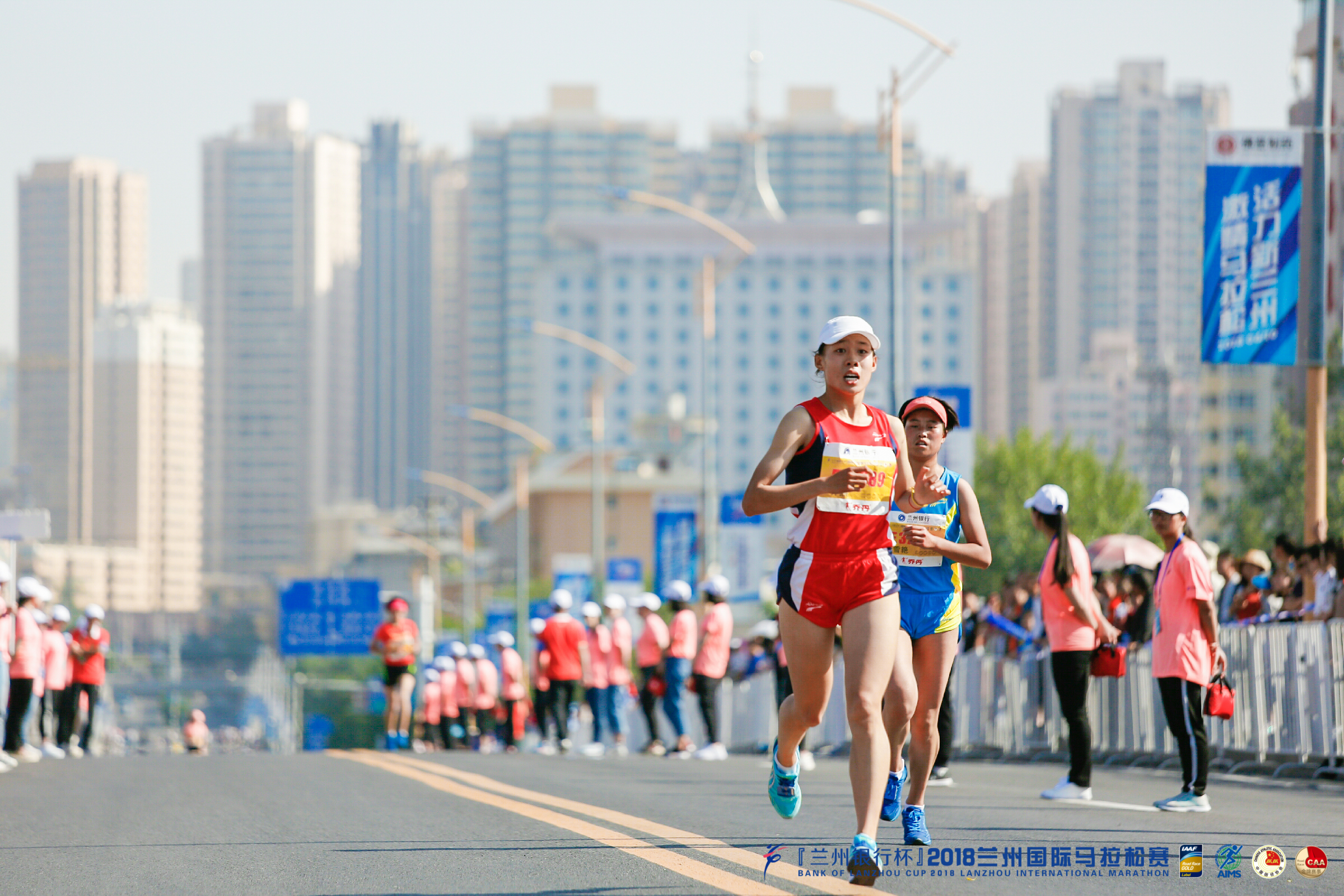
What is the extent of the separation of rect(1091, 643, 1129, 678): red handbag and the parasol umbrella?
9.66 meters

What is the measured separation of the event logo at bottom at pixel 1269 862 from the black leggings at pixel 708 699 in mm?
12342

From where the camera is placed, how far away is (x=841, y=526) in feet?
22.6

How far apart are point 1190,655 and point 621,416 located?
557ft

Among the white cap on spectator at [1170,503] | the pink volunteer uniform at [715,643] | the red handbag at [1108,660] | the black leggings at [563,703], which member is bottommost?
the black leggings at [563,703]

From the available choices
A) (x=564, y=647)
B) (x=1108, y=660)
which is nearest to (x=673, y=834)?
(x=1108, y=660)

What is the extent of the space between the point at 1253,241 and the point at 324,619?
1535 inches

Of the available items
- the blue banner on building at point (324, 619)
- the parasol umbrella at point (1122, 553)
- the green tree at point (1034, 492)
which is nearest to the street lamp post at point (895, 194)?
the parasol umbrella at point (1122, 553)

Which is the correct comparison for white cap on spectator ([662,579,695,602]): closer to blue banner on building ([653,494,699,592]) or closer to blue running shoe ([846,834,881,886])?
blue banner on building ([653,494,699,592])

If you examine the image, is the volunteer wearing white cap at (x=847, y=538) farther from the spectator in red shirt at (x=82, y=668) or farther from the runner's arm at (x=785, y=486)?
the spectator in red shirt at (x=82, y=668)

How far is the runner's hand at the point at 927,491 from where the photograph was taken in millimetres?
7500

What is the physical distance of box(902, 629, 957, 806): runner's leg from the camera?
8383 millimetres

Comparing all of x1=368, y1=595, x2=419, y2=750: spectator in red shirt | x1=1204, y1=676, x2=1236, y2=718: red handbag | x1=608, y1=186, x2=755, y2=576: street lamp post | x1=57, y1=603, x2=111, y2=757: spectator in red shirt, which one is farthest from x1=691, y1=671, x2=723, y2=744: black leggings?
x1=608, y1=186, x2=755, y2=576: street lamp post

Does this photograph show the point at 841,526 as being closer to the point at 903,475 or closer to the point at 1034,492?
the point at 903,475

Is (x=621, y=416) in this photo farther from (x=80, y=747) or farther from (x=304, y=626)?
(x=80, y=747)
